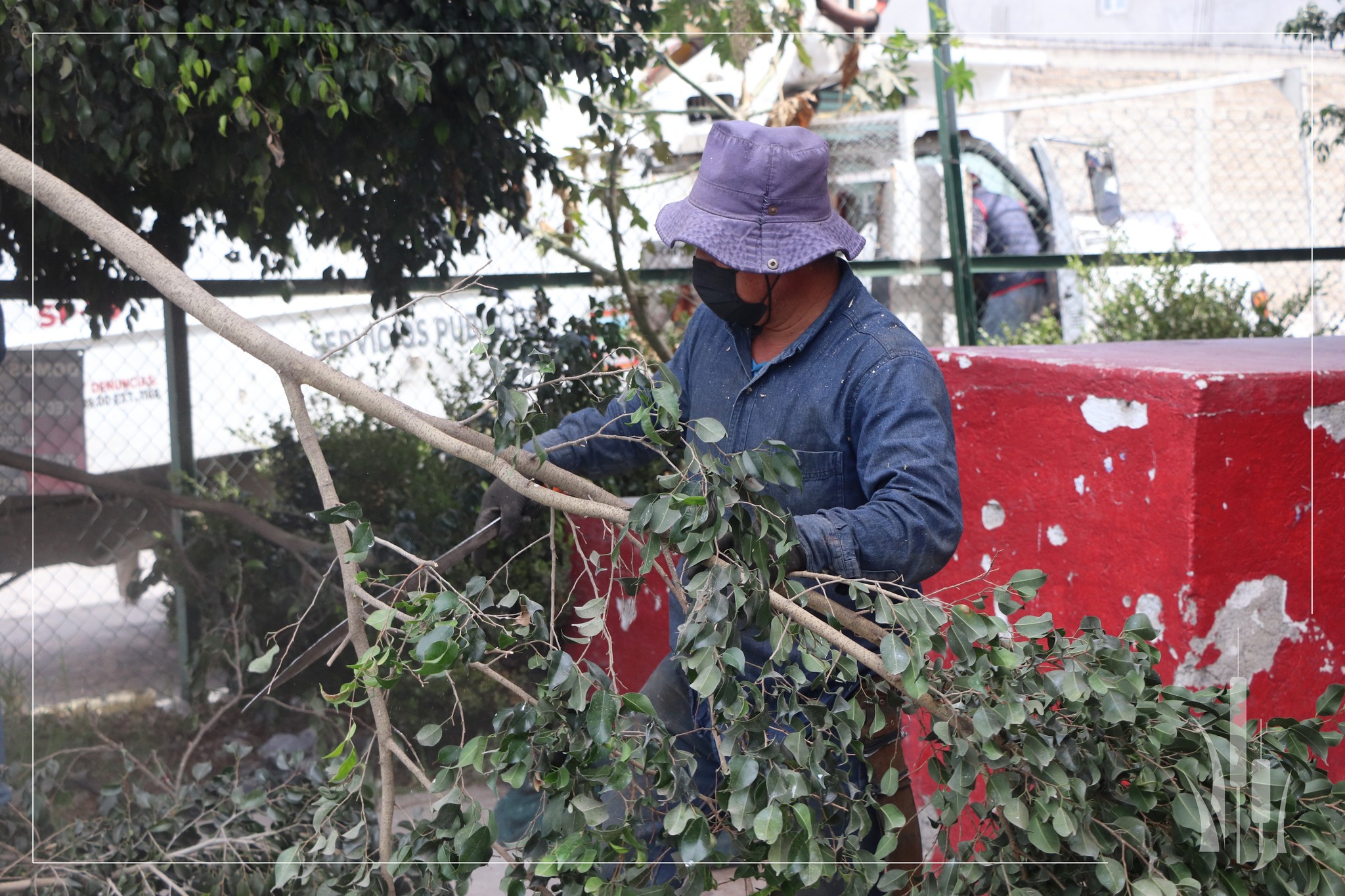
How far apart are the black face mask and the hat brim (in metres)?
0.06

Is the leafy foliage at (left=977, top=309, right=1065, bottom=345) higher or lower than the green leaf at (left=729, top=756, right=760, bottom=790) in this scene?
higher

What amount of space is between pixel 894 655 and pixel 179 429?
3.04 m

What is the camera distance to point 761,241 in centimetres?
169

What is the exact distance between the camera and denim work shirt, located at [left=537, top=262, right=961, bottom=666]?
1.50 metres

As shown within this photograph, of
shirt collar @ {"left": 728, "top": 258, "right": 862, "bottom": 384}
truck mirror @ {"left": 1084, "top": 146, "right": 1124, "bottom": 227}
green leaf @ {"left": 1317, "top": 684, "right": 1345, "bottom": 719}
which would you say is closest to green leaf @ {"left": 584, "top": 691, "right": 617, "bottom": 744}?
shirt collar @ {"left": 728, "top": 258, "right": 862, "bottom": 384}

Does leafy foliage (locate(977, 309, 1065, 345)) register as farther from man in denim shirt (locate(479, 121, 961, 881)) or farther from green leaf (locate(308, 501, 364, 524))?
green leaf (locate(308, 501, 364, 524))

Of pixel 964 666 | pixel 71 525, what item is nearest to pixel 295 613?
pixel 71 525

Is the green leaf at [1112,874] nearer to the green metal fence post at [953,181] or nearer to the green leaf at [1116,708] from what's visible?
the green leaf at [1116,708]

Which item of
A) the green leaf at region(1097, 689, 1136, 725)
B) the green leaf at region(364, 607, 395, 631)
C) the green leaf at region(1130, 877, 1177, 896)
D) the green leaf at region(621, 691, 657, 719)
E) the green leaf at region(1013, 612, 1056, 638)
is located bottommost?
the green leaf at region(1130, 877, 1177, 896)

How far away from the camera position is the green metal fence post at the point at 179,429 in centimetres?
353

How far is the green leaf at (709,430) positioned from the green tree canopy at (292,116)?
1.51 m

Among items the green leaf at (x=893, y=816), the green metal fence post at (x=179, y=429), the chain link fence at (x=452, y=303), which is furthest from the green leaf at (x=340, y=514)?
the green metal fence post at (x=179, y=429)

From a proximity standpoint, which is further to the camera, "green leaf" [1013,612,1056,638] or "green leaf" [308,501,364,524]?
"green leaf" [308,501,364,524]

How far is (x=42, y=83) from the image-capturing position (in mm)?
2467
